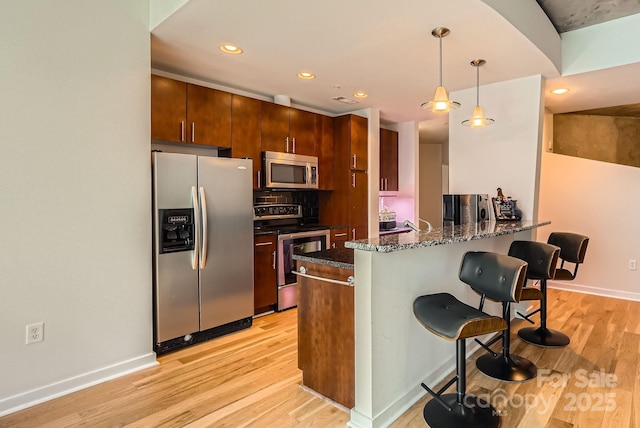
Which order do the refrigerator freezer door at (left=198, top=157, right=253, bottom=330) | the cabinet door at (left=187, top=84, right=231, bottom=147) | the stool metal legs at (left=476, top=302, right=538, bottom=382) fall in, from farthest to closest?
the cabinet door at (left=187, top=84, right=231, bottom=147) → the refrigerator freezer door at (left=198, top=157, right=253, bottom=330) → the stool metal legs at (left=476, top=302, right=538, bottom=382)

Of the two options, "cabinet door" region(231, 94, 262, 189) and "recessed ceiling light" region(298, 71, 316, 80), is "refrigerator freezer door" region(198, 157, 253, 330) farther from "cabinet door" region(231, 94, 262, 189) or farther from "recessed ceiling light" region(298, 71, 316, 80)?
"recessed ceiling light" region(298, 71, 316, 80)

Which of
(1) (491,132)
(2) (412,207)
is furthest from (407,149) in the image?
(1) (491,132)

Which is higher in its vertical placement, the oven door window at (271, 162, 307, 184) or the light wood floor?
the oven door window at (271, 162, 307, 184)

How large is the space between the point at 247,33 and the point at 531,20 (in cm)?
219

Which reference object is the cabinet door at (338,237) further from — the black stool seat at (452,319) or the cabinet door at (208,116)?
the black stool seat at (452,319)

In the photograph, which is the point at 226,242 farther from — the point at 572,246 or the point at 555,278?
the point at 572,246

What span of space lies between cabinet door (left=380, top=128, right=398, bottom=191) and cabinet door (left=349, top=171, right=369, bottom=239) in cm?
68

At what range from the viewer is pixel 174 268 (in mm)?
2889

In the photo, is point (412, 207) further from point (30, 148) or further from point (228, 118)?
point (30, 148)

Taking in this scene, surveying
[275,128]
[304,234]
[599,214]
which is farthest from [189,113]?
[599,214]

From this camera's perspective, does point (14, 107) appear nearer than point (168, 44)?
Yes

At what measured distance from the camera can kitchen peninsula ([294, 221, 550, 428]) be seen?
190 centimetres

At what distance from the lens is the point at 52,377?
7.40 ft

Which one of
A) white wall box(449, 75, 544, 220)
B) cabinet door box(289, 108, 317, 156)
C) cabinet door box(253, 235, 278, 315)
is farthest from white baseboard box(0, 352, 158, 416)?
white wall box(449, 75, 544, 220)
